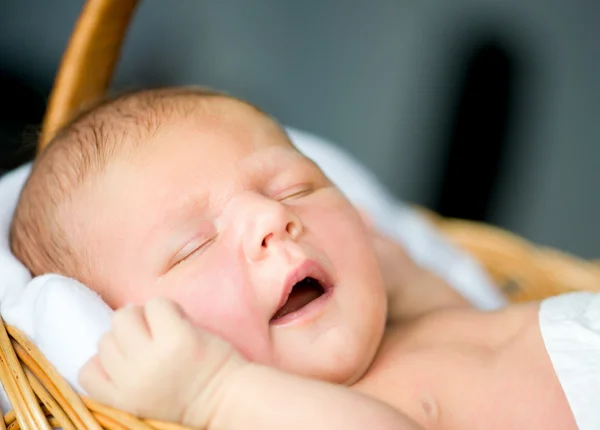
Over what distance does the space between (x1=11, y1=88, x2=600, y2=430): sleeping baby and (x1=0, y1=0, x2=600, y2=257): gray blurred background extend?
113cm

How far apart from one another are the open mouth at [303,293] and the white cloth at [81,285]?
→ 0.20 m

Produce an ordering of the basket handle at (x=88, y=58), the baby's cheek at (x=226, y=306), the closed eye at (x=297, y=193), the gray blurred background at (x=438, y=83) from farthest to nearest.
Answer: the gray blurred background at (x=438, y=83)
the basket handle at (x=88, y=58)
the closed eye at (x=297, y=193)
the baby's cheek at (x=226, y=306)

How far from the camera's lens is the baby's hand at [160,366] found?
2.12 feet

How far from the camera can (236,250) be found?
0.78m

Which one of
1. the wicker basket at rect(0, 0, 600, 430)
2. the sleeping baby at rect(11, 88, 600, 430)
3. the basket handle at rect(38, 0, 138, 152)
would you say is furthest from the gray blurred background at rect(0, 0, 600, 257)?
the sleeping baby at rect(11, 88, 600, 430)

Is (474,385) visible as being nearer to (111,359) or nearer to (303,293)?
Answer: (303,293)

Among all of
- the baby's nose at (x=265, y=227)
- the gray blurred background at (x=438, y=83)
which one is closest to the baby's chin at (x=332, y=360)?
the baby's nose at (x=265, y=227)

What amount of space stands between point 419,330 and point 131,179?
43 cm

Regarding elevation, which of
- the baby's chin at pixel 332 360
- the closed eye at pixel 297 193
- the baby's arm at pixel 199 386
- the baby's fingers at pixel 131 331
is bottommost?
the baby's chin at pixel 332 360

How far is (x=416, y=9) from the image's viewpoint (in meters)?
2.10

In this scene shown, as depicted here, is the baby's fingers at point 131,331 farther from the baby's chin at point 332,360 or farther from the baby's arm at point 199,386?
the baby's chin at point 332,360

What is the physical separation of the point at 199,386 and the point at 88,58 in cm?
67

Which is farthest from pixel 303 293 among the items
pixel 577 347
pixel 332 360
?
pixel 577 347

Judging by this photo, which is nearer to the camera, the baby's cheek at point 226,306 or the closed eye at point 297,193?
the baby's cheek at point 226,306
